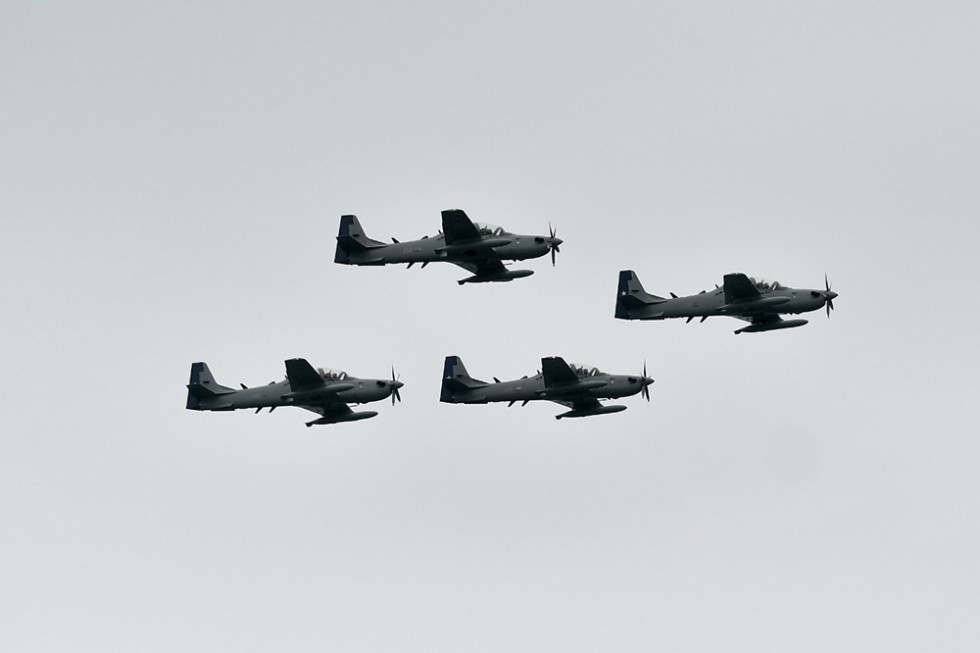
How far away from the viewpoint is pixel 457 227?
114 m

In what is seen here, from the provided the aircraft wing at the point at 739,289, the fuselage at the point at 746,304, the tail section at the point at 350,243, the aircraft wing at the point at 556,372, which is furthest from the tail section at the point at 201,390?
the aircraft wing at the point at 739,289

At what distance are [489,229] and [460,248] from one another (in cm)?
249

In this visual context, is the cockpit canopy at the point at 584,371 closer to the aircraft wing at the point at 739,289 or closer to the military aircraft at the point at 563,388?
the military aircraft at the point at 563,388

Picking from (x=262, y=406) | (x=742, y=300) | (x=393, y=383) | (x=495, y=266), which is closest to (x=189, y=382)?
(x=262, y=406)

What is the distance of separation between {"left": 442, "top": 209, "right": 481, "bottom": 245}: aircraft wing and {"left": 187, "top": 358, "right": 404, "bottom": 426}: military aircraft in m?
10.1

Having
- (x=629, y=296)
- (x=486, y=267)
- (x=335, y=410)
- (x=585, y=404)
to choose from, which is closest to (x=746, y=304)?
(x=629, y=296)

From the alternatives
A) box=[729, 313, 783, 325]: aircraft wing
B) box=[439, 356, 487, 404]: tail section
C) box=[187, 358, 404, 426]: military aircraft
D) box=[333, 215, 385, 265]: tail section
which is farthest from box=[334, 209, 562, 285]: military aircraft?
box=[729, 313, 783, 325]: aircraft wing

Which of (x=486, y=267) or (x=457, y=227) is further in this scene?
(x=486, y=267)

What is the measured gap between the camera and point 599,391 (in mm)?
113188

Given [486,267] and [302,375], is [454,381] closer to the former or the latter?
[486,267]

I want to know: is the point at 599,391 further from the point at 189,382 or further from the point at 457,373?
the point at 189,382

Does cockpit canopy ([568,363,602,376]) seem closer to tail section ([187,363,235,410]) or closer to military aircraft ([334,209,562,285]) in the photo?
military aircraft ([334,209,562,285])

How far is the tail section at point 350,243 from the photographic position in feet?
385

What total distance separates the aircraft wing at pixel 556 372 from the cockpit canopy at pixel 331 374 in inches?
534
